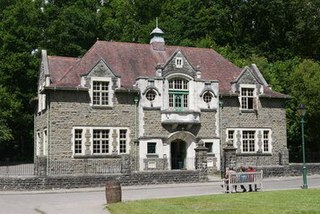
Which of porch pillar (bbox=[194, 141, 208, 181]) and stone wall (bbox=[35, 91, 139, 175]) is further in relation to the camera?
stone wall (bbox=[35, 91, 139, 175])

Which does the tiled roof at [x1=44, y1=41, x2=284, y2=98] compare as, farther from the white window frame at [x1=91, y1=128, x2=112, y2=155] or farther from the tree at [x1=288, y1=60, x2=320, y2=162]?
the tree at [x1=288, y1=60, x2=320, y2=162]

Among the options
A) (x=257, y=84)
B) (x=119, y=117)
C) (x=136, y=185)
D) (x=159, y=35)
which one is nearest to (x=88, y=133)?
(x=119, y=117)

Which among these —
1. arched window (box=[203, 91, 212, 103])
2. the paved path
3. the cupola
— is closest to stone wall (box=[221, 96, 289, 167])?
arched window (box=[203, 91, 212, 103])

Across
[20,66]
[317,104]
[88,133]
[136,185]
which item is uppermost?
[20,66]

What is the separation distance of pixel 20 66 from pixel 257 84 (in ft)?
82.0

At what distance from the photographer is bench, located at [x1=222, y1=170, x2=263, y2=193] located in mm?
23828

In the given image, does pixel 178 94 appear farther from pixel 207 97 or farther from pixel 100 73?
pixel 100 73

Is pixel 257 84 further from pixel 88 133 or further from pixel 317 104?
pixel 88 133

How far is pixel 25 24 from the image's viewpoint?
185ft

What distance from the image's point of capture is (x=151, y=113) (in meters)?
37.2

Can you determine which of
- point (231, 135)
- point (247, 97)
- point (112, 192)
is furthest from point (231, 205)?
point (247, 97)

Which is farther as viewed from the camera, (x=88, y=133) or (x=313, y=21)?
(x=313, y=21)

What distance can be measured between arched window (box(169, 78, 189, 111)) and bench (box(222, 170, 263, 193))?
44.8ft

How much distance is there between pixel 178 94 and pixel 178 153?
14.7 ft
